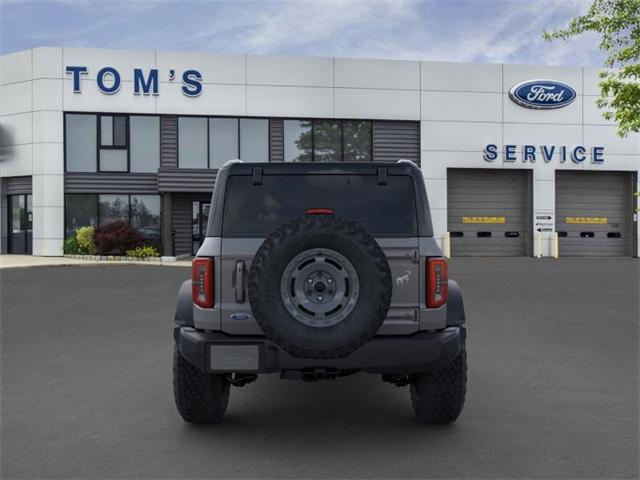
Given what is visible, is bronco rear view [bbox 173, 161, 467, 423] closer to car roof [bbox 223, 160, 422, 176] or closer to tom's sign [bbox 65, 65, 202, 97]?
car roof [bbox 223, 160, 422, 176]

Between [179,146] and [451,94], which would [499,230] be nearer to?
[451,94]

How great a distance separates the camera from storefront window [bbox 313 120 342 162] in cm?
2664

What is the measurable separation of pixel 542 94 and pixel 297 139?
1150cm

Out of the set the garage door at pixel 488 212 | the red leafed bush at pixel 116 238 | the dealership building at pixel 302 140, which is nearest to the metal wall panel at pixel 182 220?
the dealership building at pixel 302 140

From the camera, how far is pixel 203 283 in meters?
3.95

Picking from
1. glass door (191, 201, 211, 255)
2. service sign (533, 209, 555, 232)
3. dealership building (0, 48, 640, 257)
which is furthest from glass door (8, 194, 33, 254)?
service sign (533, 209, 555, 232)

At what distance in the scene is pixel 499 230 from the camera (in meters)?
28.1

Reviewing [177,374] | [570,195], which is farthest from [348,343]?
[570,195]

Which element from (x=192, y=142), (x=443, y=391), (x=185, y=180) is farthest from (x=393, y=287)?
(x=192, y=142)

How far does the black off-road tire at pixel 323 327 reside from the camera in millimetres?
3596

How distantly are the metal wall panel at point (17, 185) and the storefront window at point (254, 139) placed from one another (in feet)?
30.4

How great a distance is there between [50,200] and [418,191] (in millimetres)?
24032

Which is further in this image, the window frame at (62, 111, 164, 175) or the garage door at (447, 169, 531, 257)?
the garage door at (447, 169, 531, 257)

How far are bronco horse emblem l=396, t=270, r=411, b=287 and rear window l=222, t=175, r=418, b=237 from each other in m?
0.32
